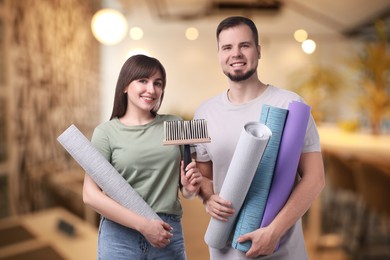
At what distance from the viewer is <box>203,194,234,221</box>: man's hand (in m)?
0.42

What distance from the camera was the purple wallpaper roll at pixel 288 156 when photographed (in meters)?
0.42

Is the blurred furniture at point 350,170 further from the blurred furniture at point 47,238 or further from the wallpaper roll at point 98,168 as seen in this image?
the wallpaper roll at point 98,168

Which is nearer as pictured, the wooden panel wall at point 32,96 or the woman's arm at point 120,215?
the woman's arm at point 120,215

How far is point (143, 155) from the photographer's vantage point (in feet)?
1.39

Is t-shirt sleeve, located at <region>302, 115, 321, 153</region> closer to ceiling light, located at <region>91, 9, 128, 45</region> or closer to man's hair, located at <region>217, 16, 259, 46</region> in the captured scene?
man's hair, located at <region>217, 16, 259, 46</region>

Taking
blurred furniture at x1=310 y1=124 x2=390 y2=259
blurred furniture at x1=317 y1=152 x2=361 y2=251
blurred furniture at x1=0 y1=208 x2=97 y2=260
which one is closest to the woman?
blurred furniture at x1=0 y1=208 x2=97 y2=260

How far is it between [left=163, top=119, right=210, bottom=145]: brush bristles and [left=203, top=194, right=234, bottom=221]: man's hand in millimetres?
64

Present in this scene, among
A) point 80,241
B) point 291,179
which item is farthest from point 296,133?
point 80,241

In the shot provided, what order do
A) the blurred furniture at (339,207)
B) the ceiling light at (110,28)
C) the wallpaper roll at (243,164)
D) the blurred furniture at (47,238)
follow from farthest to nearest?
the blurred furniture at (339,207)
the blurred furniture at (47,238)
the ceiling light at (110,28)
the wallpaper roll at (243,164)

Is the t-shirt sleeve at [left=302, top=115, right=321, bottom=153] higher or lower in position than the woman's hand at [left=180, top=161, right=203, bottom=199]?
higher

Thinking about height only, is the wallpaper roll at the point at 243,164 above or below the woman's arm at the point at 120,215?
above

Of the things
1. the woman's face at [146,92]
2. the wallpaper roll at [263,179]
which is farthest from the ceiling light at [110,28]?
the wallpaper roll at [263,179]

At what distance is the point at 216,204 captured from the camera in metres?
0.42

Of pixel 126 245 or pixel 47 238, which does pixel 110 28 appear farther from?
pixel 47 238
